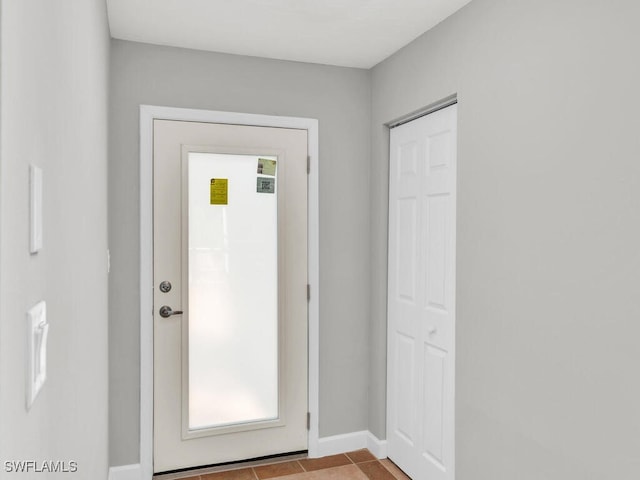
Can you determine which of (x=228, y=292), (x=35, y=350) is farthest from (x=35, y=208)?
(x=228, y=292)

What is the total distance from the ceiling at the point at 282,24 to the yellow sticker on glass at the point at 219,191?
77 cm

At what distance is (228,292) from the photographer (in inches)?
117

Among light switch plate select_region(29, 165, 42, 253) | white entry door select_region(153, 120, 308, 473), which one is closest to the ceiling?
white entry door select_region(153, 120, 308, 473)

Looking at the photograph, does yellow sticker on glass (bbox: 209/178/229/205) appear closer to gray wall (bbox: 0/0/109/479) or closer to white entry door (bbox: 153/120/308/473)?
white entry door (bbox: 153/120/308/473)

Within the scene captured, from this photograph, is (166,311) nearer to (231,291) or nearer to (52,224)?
(231,291)

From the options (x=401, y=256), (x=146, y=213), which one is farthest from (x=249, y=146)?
(x=401, y=256)

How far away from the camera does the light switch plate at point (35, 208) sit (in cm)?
69

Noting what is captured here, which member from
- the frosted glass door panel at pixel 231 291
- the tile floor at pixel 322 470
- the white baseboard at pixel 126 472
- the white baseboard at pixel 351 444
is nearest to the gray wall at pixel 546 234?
the tile floor at pixel 322 470

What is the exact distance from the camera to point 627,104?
154 cm

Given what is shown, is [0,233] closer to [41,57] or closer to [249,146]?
[41,57]

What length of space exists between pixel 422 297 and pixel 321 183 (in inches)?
38.3

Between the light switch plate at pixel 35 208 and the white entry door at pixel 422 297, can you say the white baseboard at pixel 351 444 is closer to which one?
the white entry door at pixel 422 297

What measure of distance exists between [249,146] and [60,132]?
78.8 inches

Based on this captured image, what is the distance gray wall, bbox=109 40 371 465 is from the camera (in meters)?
2.73
